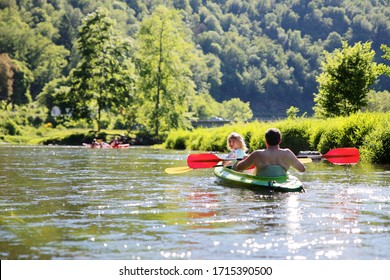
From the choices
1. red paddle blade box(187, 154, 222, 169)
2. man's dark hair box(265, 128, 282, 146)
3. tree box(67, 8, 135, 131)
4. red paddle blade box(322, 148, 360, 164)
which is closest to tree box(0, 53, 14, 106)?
tree box(67, 8, 135, 131)

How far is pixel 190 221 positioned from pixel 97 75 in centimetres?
6492

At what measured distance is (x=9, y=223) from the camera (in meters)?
11.0

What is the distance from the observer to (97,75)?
75.1m

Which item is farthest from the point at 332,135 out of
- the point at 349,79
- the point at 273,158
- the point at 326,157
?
the point at 273,158

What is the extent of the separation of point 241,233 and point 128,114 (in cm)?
6578

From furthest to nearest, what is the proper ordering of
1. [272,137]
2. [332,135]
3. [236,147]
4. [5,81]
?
[5,81] < [332,135] < [236,147] < [272,137]

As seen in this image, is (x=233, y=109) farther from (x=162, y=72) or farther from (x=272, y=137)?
(x=272, y=137)

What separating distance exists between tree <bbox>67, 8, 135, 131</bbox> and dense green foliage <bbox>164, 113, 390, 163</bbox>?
3223cm

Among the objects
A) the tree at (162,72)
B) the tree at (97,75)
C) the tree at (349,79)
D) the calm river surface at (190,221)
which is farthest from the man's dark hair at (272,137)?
the tree at (97,75)

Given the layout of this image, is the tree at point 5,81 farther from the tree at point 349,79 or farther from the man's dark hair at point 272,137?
the man's dark hair at point 272,137

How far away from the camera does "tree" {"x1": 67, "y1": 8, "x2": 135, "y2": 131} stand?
75062 mm

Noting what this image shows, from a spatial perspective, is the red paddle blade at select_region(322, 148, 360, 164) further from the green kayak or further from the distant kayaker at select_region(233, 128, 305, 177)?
the distant kayaker at select_region(233, 128, 305, 177)

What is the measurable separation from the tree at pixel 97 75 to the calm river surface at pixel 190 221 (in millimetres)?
57253

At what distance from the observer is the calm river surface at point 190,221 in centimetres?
883
